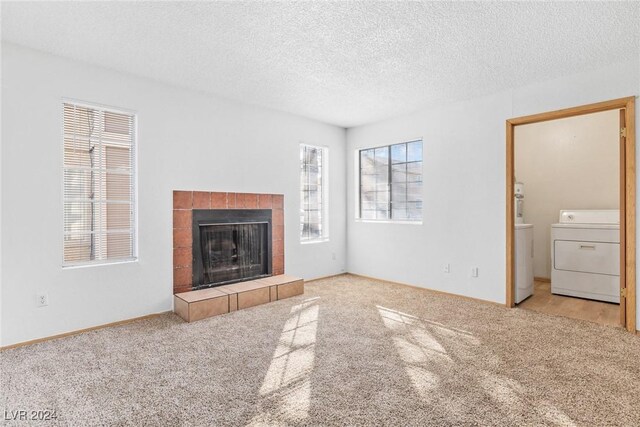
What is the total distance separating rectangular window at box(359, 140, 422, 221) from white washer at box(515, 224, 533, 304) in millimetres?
1232

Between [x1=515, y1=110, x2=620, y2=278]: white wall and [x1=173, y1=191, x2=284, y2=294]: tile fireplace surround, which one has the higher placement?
[x1=515, y1=110, x2=620, y2=278]: white wall

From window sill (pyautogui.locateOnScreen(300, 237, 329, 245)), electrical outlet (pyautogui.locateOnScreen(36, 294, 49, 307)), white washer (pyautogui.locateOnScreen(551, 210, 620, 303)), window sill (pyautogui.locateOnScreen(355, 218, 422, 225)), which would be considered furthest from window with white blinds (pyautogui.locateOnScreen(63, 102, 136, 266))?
white washer (pyautogui.locateOnScreen(551, 210, 620, 303))

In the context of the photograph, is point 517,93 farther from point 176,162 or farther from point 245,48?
point 176,162

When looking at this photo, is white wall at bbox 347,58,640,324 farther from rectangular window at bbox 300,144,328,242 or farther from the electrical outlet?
the electrical outlet

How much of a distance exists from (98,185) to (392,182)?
374 centimetres

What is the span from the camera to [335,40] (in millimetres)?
2684

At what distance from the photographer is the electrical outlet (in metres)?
2.88

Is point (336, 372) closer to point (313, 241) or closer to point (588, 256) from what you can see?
point (313, 241)

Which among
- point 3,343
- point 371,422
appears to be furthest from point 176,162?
point 371,422

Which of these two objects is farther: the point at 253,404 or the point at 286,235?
the point at 286,235

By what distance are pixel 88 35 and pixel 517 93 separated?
409 centimetres

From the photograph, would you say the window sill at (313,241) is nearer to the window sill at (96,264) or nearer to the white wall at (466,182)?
the white wall at (466,182)

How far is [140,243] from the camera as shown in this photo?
3.47m

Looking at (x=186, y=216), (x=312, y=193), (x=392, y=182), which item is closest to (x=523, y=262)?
(x=392, y=182)
